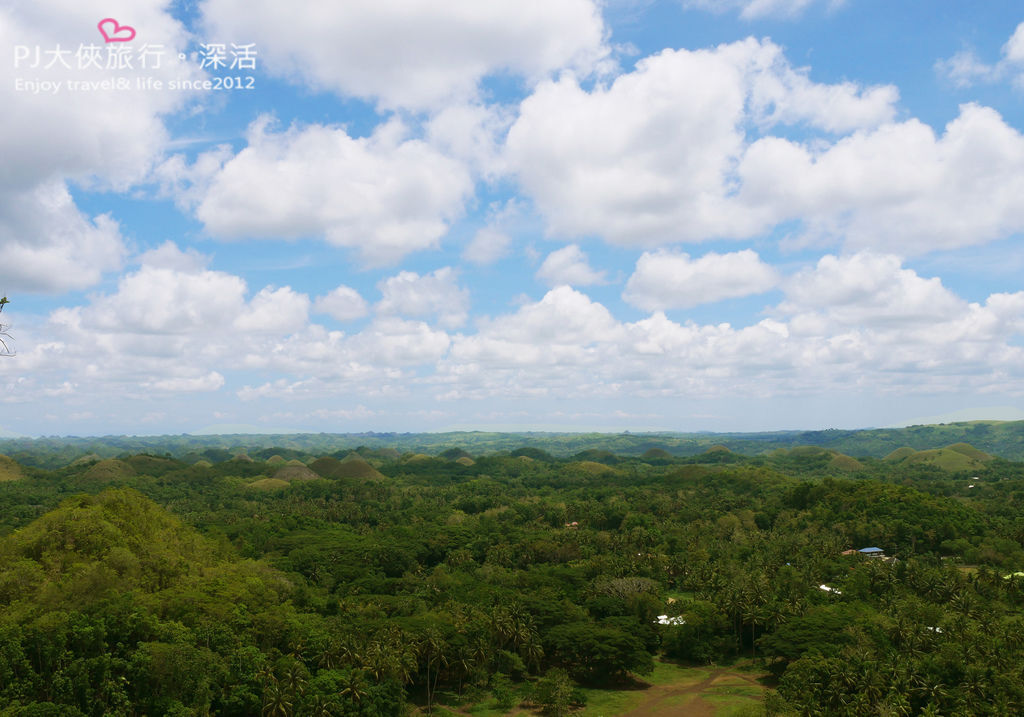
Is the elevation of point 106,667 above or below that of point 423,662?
above

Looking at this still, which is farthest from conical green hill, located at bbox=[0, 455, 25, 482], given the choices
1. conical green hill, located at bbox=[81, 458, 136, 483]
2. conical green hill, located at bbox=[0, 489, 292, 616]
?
conical green hill, located at bbox=[0, 489, 292, 616]

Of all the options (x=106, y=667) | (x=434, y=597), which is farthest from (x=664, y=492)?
(x=106, y=667)

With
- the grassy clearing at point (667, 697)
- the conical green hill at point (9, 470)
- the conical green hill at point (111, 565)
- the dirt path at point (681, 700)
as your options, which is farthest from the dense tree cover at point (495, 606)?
the conical green hill at point (9, 470)

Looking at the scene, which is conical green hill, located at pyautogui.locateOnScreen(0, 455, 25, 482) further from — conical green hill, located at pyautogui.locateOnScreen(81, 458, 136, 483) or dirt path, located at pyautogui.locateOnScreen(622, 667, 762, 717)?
dirt path, located at pyautogui.locateOnScreen(622, 667, 762, 717)

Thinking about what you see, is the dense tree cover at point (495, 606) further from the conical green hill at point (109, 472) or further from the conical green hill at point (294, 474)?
the conical green hill at point (294, 474)

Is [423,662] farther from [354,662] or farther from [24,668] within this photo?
[24,668]

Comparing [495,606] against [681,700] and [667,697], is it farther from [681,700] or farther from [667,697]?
[681,700]

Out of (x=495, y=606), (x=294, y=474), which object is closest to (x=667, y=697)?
(x=495, y=606)
